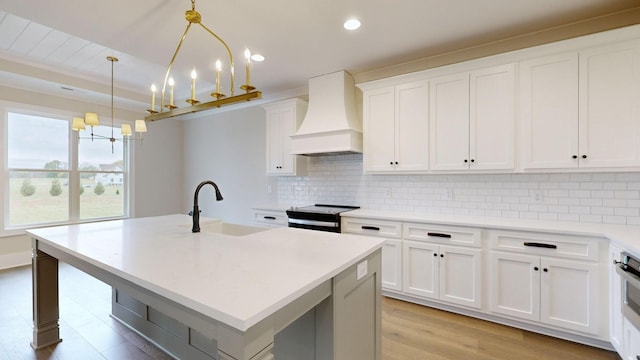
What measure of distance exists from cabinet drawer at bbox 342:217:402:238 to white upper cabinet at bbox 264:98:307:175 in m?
1.23

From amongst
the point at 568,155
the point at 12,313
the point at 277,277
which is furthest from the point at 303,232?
the point at 12,313

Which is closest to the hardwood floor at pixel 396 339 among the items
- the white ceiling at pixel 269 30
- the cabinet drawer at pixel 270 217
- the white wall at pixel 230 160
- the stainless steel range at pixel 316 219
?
the stainless steel range at pixel 316 219

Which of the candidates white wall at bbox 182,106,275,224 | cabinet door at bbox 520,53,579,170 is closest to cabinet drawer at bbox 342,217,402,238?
cabinet door at bbox 520,53,579,170

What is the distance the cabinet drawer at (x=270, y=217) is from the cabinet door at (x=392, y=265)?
145 centimetres

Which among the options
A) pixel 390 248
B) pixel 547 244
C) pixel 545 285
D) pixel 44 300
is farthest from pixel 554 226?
pixel 44 300

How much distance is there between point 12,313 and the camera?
8.94 ft

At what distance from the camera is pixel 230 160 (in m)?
5.23

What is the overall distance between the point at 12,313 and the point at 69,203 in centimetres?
241

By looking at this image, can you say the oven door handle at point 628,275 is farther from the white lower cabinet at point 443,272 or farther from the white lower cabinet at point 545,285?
the white lower cabinet at point 443,272

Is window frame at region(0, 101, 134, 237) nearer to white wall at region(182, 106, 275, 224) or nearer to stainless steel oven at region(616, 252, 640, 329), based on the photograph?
white wall at region(182, 106, 275, 224)

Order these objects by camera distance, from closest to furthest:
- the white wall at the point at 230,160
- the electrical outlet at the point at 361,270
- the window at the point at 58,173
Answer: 1. the electrical outlet at the point at 361,270
2. the window at the point at 58,173
3. the white wall at the point at 230,160

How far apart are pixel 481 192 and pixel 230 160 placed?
162 inches

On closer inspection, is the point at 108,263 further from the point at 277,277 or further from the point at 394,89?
the point at 394,89

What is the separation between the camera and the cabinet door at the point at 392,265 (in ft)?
9.62
